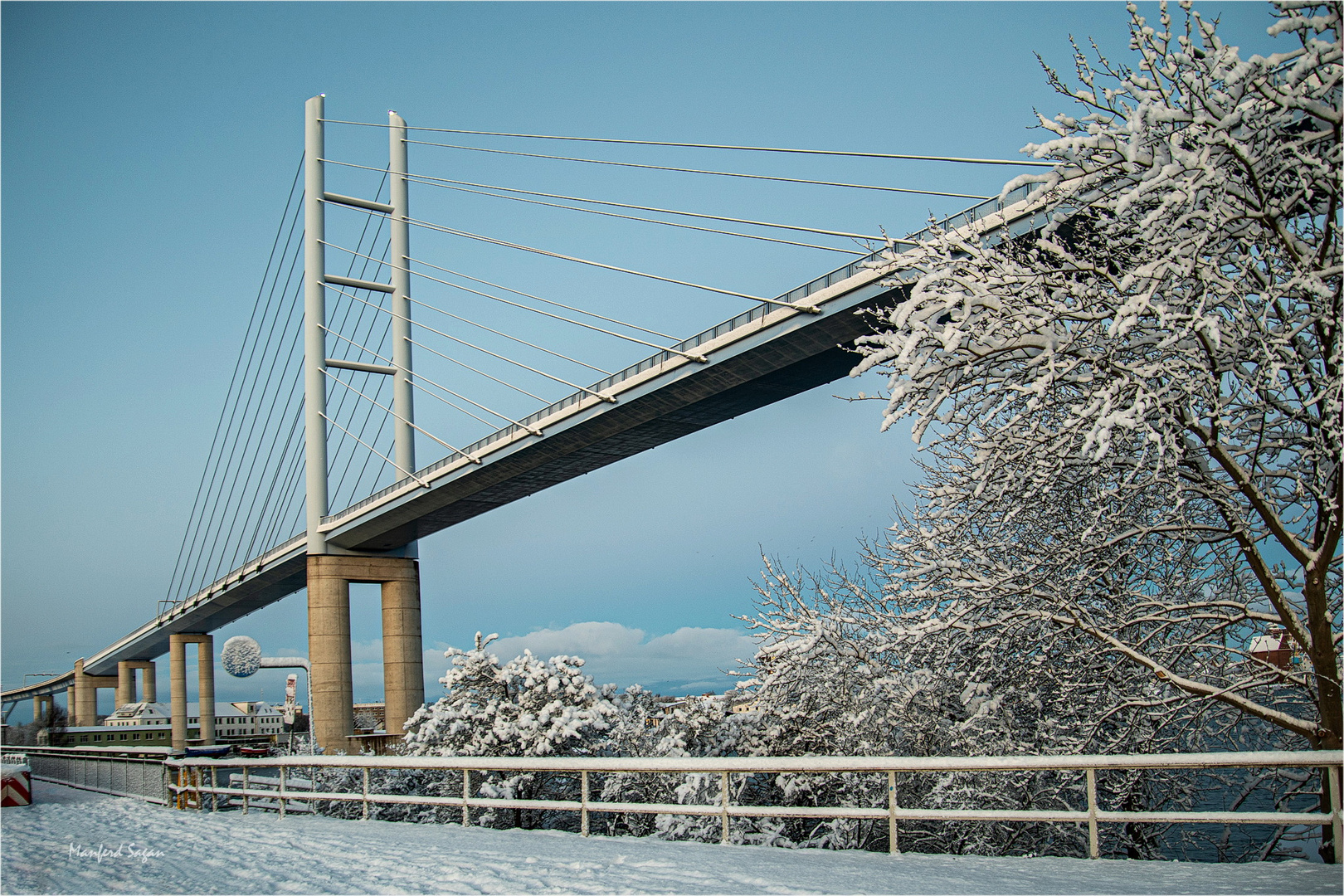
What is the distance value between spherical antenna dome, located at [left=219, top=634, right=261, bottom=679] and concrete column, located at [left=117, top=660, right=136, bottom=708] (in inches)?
2195

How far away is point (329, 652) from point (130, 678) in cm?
7797

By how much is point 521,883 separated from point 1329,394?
6360 mm

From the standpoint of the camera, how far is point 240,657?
56719mm

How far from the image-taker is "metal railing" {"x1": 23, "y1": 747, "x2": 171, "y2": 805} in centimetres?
1773

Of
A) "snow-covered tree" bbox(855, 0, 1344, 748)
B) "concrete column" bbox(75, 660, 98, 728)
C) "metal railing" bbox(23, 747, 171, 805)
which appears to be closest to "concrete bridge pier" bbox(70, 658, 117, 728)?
"concrete column" bbox(75, 660, 98, 728)

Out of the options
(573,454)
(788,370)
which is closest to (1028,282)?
(788,370)

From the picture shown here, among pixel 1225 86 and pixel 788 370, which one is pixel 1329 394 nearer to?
pixel 1225 86

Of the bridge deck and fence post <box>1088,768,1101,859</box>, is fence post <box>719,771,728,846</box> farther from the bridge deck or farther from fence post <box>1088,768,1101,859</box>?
the bridge deck

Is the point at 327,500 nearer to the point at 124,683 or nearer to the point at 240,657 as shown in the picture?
the point at 240,657

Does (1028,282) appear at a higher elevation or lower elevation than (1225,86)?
lower

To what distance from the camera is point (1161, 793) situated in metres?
12.0

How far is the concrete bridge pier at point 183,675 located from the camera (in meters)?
74.4

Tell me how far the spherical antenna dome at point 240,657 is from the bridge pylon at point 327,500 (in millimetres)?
14083

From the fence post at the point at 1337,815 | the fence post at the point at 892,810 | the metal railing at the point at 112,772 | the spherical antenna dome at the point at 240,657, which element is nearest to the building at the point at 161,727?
the spherical antenna dome at the point at 240,657
